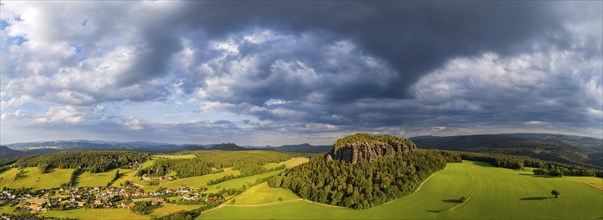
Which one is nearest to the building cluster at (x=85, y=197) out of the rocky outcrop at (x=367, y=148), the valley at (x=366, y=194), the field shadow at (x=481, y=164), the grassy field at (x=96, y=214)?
the valley at (x=366, y=194)

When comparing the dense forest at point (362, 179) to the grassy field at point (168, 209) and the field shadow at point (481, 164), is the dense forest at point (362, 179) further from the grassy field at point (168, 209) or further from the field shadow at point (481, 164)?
the grassy field at point (168, 209)

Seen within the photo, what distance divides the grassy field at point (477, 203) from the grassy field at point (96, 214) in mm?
34748

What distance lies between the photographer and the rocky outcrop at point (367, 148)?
159875mm

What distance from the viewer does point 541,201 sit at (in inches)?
3903

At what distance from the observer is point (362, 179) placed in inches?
5423

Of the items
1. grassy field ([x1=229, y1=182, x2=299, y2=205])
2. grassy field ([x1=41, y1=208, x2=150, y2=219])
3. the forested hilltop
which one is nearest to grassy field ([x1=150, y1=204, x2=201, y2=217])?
grassy field ([x1=41, y1=208, x2=150, y2=219])

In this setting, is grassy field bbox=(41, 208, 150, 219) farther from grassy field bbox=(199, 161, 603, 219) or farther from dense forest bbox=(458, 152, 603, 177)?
dense forest bbox=(458, 152, 603, 177)

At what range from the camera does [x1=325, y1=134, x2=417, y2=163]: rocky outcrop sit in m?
160

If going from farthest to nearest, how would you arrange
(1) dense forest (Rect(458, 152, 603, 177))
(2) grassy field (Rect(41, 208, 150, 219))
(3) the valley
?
(2) grassy field (Rect(41, 208, 150, 219)) < (1) dense forest (Rect(458, 152, 603, 177)) < (3) the valley

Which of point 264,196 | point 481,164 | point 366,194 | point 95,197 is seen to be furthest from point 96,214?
point 481,164

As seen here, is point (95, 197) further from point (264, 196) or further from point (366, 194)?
point (366, 194)

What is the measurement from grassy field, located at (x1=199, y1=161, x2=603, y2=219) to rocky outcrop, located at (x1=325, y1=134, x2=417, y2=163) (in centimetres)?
2968

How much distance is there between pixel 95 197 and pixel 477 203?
177485 millimetres

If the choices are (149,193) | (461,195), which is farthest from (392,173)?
(149,193)
